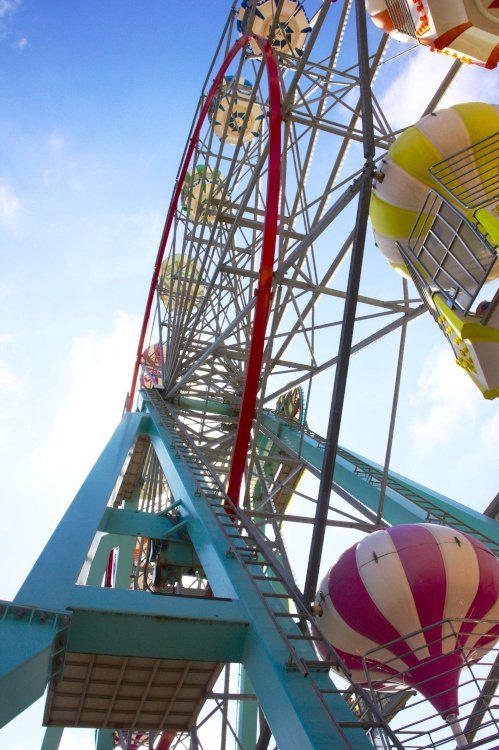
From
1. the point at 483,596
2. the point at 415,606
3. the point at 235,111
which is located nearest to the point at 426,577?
the point at 415,606

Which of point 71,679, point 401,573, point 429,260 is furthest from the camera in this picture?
point 429,260

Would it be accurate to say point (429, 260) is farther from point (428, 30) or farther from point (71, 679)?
point (71, 679)

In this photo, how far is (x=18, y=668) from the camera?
3564mm

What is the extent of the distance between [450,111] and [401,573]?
15.1 feet

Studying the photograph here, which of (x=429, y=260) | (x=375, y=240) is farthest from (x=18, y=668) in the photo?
(x=375, y=240)

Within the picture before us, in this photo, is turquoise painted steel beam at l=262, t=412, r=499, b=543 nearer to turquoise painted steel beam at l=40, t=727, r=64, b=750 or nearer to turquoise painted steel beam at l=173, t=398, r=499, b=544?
turquoise painted steel beam at l=173, t=398, r=499, b=544

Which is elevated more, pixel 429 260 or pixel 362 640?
pixel 429 260

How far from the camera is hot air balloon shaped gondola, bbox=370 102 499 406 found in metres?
4.66

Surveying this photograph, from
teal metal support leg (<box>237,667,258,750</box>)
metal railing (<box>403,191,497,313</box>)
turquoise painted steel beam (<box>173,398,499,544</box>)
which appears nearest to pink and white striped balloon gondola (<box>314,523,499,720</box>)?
metal railing (<box>403,191,497,313</box>)

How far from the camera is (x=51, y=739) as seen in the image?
1030cm

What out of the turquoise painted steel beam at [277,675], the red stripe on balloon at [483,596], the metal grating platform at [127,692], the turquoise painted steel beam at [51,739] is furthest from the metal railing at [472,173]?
the turquoise painted steel beam at [51,739]

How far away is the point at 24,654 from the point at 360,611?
8.63 feet

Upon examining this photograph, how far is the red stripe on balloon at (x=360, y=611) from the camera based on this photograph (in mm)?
4719

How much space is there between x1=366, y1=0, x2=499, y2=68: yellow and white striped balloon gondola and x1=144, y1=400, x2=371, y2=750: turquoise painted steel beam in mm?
6161
